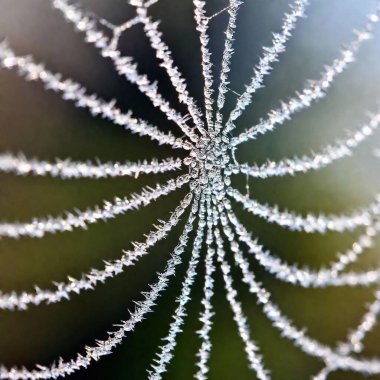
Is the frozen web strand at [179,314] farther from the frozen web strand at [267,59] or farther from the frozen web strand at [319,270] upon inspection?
the frozen web strand at [267,59]

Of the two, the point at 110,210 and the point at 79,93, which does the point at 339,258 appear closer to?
the point at 110,210

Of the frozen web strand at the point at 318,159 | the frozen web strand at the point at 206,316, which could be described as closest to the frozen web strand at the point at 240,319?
the frozen web strand at the point at 206,316

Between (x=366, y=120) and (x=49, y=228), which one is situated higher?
(x=366, y=120)

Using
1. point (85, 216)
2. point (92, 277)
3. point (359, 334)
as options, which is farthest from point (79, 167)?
point (359, 334)

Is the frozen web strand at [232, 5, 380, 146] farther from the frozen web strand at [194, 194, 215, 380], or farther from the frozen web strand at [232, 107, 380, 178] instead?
the frozen web strand at [194, 194, 215, 380]

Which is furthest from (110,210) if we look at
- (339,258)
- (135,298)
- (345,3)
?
(345,3)
